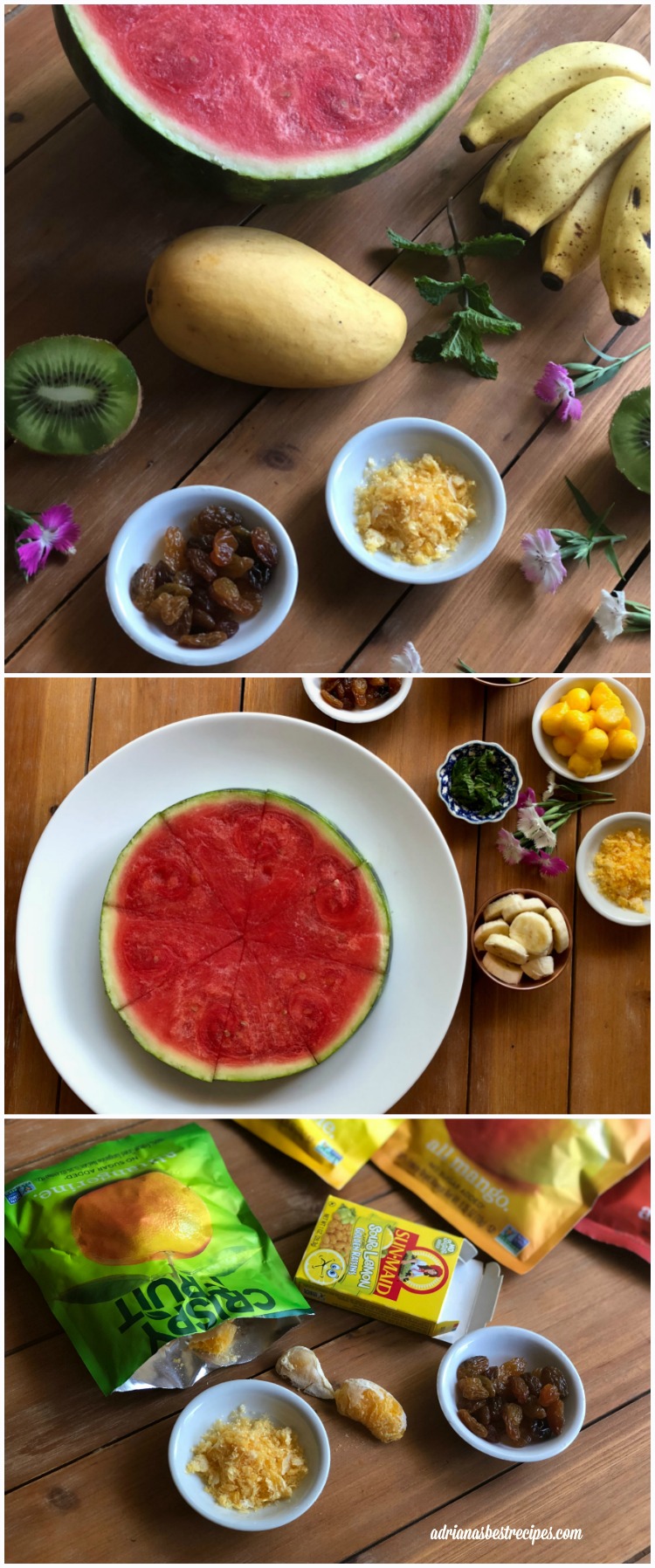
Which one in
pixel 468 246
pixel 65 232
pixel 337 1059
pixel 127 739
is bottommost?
pixel 337 1059

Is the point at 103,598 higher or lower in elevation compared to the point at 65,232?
lower

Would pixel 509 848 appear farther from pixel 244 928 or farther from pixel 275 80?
pixel 275 80

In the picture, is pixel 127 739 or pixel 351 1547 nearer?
pixel 351 1547

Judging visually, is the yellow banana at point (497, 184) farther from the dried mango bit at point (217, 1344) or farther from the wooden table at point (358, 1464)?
the dried mango bit at point (217, 1344)

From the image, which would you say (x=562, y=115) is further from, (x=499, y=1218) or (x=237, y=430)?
(x=499, y=1218)

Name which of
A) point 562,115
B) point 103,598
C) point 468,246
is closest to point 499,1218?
point 103,598

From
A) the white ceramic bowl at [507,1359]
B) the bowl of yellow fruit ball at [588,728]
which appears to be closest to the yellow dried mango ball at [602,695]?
the bowl of yellow fruit ball at [588,728]
